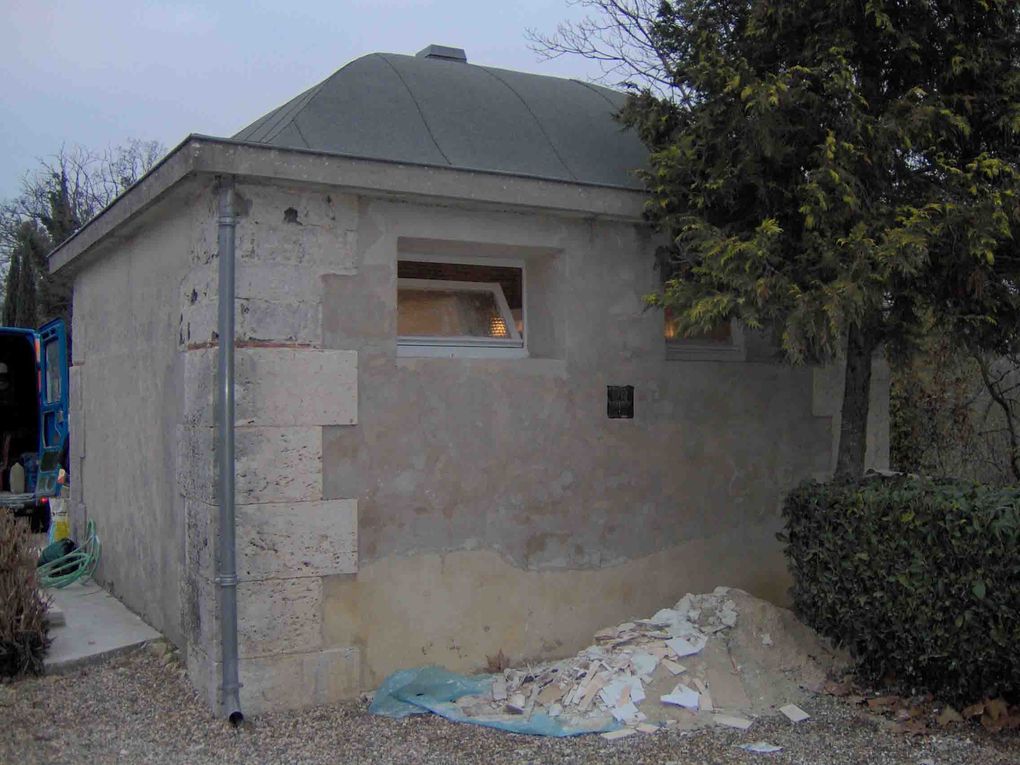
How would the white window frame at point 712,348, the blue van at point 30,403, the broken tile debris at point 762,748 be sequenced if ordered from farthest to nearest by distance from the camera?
the blue van at point 30,403 < the white window frame at point 712,348 < the broken tile debris at point 762,748

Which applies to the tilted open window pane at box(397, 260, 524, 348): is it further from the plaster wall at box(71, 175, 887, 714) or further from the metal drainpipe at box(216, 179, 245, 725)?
the metal drainpipe at box(216, 179, 245, 725)

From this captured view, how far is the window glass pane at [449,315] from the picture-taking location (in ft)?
19.2

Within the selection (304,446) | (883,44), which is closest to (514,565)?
(304,446)

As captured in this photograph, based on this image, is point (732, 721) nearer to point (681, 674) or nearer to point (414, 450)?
point (681, 674)

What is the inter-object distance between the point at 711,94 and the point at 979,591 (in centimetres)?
296

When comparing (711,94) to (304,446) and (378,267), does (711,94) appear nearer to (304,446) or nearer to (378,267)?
(378,267)

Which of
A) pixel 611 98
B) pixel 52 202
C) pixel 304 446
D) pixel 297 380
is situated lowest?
pixel 304 446

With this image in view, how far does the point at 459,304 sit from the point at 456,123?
1.16 meters

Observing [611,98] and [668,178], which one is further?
[611,98]

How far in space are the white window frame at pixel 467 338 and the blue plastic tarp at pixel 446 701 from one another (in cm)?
186

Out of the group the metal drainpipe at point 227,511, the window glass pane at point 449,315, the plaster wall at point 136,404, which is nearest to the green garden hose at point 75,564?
the plaster wall at point 136,404

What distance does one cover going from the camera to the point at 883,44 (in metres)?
5.29

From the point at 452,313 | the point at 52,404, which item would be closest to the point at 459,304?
the point at 452,313

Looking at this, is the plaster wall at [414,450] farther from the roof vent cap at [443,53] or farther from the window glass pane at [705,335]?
the roof vent cap at [443,53]
